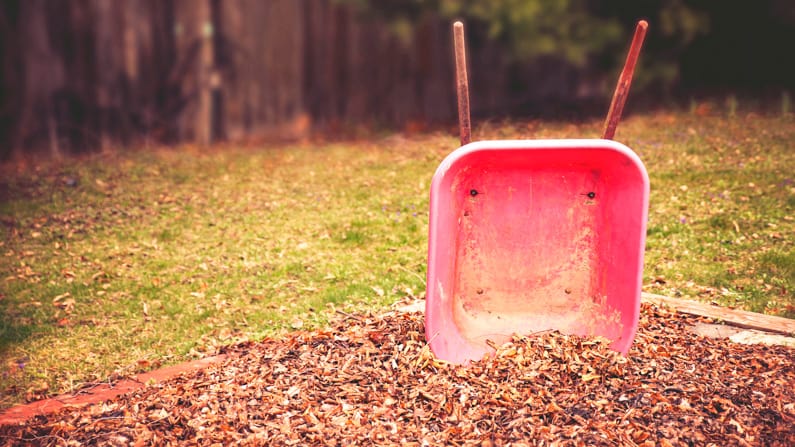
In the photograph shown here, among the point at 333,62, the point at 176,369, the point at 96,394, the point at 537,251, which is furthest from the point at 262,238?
the point at 333,62

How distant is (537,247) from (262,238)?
263 centimetres

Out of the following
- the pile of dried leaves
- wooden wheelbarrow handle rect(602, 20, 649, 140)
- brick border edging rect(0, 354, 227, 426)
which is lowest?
brick border edging rect(0, 354, 227, 426)

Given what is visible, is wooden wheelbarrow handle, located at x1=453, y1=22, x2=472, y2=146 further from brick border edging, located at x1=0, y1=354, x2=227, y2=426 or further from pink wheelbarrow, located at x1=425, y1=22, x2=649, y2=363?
brick border edging, located at x1=0, y1=354, x2=227, y2=426

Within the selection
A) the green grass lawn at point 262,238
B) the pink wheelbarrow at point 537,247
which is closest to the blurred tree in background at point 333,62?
the green grass lawn at point 262,238

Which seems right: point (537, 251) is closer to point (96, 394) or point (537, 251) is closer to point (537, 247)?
point (537, 247)

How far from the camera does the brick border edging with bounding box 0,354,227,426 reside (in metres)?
2.90

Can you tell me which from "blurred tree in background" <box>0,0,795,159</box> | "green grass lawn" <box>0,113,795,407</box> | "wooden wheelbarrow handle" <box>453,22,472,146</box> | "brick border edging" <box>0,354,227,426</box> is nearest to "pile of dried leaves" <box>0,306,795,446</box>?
"brick border edging" <box>0,354,227,426</box>

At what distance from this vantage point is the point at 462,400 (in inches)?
106

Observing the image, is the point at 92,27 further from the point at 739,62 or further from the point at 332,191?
the point at 739,62

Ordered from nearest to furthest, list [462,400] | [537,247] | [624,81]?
[462,400] < [624,81] < [537,247]

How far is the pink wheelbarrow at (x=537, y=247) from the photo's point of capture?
3016mm

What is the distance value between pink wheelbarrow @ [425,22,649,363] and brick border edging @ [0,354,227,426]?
43.3 inches

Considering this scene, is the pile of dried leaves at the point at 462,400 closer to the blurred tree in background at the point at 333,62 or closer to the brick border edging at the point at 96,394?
the brick border edging at the point at 96,394

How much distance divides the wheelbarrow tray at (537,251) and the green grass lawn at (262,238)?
0.96 metres
